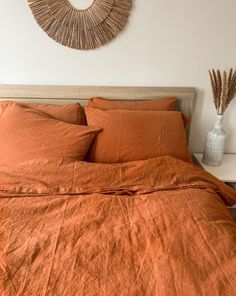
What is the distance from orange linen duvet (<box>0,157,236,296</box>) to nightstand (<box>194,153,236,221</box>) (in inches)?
10.7

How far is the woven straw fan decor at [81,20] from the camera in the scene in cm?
190

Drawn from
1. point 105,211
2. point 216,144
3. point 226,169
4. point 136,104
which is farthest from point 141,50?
point 105,211

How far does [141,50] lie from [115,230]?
4.26 ft

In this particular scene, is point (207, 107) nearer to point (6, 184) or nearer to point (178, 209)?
point (178, 209)

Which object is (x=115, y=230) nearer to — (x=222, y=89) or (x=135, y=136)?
(x=135, y=136)

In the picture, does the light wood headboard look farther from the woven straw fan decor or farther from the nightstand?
the nightstand

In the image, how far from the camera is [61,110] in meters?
1.93

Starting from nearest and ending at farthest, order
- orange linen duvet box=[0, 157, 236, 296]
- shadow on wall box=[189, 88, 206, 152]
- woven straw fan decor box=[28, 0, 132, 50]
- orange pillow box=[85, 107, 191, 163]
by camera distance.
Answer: orange linen duvet box=[0, 157, 236, 296], orange pillow box=[85, 107, 191, 163], woven straw fan decor box=[28, 0, 132, 50], shadow on wall box=[189, 88, 206, 152]

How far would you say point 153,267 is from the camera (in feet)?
3.33

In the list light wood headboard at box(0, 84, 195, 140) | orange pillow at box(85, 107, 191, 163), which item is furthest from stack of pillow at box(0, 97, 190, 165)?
light wood headboard at box(0, 84, 195, 140)

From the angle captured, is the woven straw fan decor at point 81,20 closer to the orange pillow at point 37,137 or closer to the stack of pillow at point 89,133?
the stack of pillow at point 89,133

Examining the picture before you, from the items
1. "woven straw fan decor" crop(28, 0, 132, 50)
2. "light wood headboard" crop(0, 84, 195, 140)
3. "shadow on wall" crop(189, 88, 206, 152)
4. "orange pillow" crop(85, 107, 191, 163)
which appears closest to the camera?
"orange pillow" crop(85, 107, 191, 163)

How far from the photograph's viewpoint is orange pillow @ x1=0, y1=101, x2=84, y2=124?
191 cm

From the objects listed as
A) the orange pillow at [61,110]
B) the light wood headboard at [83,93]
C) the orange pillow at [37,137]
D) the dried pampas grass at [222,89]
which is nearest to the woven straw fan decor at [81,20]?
the light wood headboard at [83,93]
